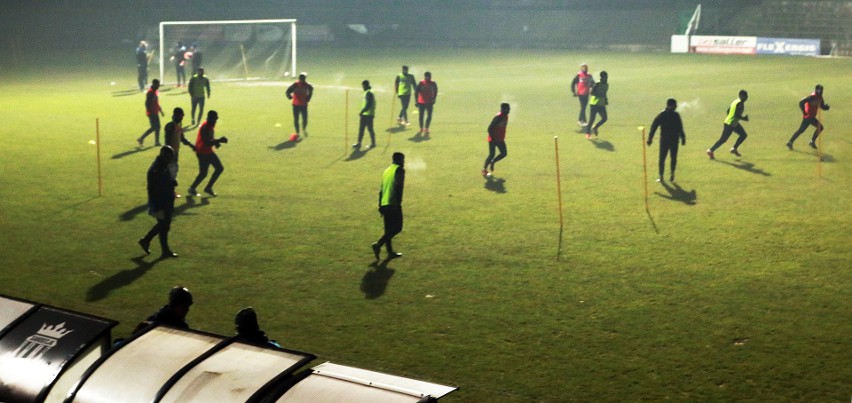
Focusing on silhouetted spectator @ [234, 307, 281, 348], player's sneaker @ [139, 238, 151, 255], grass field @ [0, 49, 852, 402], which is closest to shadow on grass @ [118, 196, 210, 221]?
grass field @ [0, 49, 852, 402]

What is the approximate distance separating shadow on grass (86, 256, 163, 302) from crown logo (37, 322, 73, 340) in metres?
6.45

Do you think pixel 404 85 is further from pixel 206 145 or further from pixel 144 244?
pixel 144 244

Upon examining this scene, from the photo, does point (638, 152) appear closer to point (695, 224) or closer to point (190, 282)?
point (695, 224)

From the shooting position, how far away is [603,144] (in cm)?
2830

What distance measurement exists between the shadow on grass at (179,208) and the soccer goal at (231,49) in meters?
24.4

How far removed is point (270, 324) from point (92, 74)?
132 ft

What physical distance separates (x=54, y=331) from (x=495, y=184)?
15386 millimetres

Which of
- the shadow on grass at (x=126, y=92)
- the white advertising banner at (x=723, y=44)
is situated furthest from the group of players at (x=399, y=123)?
the white advertising banner at (x=723, y=44)

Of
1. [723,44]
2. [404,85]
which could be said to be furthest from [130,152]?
[723,44]

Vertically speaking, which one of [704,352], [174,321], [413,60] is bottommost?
[704,352]

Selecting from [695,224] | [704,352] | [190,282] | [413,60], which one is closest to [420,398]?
[704,352]

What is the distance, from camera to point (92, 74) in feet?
163

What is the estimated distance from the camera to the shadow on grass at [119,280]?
14305 millimetres

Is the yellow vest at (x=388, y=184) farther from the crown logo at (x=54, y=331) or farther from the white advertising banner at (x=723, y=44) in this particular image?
the white advertising banner at (x=723, y=44)
